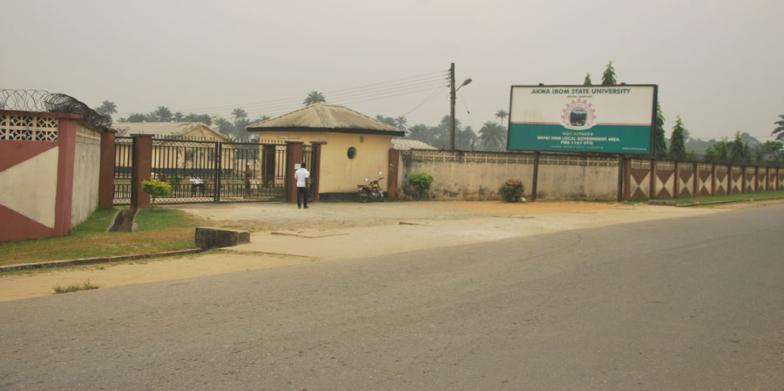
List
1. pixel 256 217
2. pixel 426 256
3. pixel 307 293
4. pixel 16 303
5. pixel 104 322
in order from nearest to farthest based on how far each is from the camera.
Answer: pixel 104 322 < pixel 16 303 < pixel 307 293 < pixel 426 256 < pixel 256 217

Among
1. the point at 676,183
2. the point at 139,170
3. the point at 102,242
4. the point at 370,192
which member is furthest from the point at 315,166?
the point at 676,183

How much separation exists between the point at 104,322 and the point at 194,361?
5.90 ft

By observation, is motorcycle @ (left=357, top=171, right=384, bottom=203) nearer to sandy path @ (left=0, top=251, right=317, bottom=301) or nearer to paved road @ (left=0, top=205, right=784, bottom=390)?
sandy path @ (left=0, top=251, right=317, bottom=301)

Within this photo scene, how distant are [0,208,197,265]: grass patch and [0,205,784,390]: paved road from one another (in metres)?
3.14

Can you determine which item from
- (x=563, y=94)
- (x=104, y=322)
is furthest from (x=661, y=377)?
(x=563, y=94)

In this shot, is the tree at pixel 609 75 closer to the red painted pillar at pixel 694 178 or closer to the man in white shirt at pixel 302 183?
the red painted pillar at pixel 694 178

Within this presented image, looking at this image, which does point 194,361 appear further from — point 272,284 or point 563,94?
point 563,94

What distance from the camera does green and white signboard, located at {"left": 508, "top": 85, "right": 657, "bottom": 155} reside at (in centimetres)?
2911

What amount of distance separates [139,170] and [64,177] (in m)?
7.24

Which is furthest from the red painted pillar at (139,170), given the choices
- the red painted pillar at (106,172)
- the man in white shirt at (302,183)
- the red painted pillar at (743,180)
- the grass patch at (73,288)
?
the red painted pillar at (743,180)

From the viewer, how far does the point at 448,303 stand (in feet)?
27.1

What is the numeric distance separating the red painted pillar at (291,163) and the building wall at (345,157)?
1554mm

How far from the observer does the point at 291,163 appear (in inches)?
998

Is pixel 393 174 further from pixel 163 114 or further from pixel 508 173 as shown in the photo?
pixel 163 114
